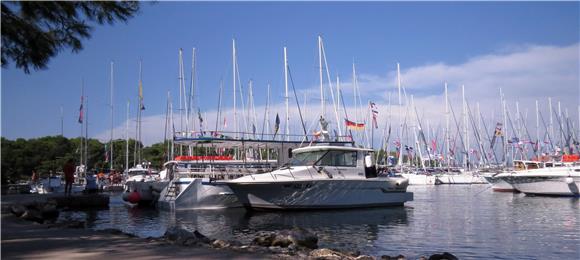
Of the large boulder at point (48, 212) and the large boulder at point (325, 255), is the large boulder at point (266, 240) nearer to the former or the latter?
the large boulder at point (325, 255)

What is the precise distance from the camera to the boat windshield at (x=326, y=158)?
26.4m

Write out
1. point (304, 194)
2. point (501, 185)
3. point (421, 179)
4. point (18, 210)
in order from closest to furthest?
1. point (18, 210)
2. point (304, 194)
3. point (501, 185)
4. point (421, 179)

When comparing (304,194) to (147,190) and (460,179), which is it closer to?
(147,190)

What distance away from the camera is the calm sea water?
14.9m

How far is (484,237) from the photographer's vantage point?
1712 cm

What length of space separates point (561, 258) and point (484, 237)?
153 inches

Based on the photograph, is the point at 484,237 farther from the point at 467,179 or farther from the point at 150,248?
the point at 467,179

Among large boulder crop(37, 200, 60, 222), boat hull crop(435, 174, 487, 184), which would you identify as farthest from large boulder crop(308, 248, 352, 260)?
boat hull crop(435, 174, 487, 184)

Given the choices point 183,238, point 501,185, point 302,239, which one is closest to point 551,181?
point 501,185

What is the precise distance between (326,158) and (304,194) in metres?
2.20

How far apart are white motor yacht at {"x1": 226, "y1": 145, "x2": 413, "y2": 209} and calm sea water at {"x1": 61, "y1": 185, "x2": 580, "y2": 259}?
2.18 ft

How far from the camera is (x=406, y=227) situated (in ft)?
66.6

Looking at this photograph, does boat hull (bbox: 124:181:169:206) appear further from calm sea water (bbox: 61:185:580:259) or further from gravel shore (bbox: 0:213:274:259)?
gravel shore (bbox: 0:213:274:259)

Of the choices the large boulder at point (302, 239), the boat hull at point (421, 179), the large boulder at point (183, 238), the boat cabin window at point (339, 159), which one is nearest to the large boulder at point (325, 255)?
the large boulder at point (302, 239)
